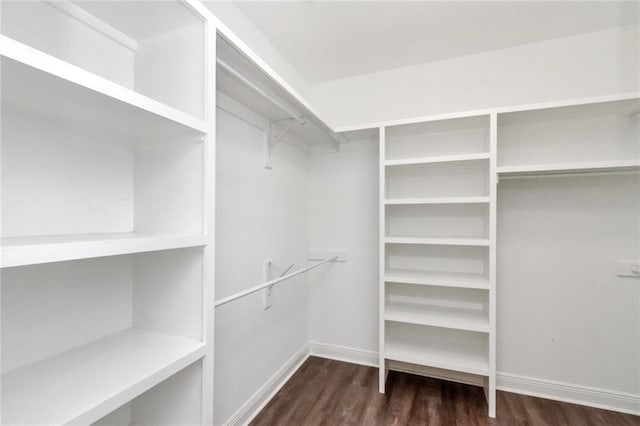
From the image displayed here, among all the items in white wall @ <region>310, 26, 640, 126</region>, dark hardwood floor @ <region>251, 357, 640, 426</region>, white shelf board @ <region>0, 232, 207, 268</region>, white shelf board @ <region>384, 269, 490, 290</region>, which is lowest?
dark hardwood floor @ <region>251, 357, 640, 426</region>

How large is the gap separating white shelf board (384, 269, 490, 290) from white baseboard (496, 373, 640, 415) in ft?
2.68

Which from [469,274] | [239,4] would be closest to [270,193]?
[239,4]

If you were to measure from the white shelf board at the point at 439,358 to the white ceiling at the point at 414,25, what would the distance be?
2.37 metres

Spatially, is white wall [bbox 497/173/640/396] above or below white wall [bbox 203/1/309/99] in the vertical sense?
below

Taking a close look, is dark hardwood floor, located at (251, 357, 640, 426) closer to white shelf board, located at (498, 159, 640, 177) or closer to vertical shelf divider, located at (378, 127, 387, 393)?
vertical shelf divider, located at (378, 127, 387, 393)

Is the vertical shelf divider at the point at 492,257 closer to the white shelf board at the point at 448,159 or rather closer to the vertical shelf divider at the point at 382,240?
the white shelf board at the point at 448,159

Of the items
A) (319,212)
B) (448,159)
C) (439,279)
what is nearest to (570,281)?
(439,279)

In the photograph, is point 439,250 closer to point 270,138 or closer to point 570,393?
point 570,393

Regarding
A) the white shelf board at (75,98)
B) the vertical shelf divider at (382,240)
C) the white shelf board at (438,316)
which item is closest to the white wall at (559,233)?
the white shelf board at (438,316)

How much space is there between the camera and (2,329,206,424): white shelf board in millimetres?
649

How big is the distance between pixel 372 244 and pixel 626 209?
1.78 m

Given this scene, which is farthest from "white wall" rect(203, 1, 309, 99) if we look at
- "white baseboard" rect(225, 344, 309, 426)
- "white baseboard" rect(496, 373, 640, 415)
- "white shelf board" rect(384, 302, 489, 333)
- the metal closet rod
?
"white baseboard" rect(496, 373, 640, 415)

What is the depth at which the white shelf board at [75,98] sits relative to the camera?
575 mm

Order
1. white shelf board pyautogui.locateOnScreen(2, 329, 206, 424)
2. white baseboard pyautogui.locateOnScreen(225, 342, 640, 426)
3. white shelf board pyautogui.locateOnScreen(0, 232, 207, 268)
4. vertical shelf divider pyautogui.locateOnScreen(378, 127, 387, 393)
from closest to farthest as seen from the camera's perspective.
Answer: white shelf board pyautogui.locateOnScreen(0, 232, 207, 268)
white shelf board pyautogui.locateOnScreen(2, 329, 206, 424)
white baseboard pyautogui.locateOnScreen(225, 342, 640, 426)
vertical shelf divider pyautogui.locateOnScreen(378, 127, 387, 393)
